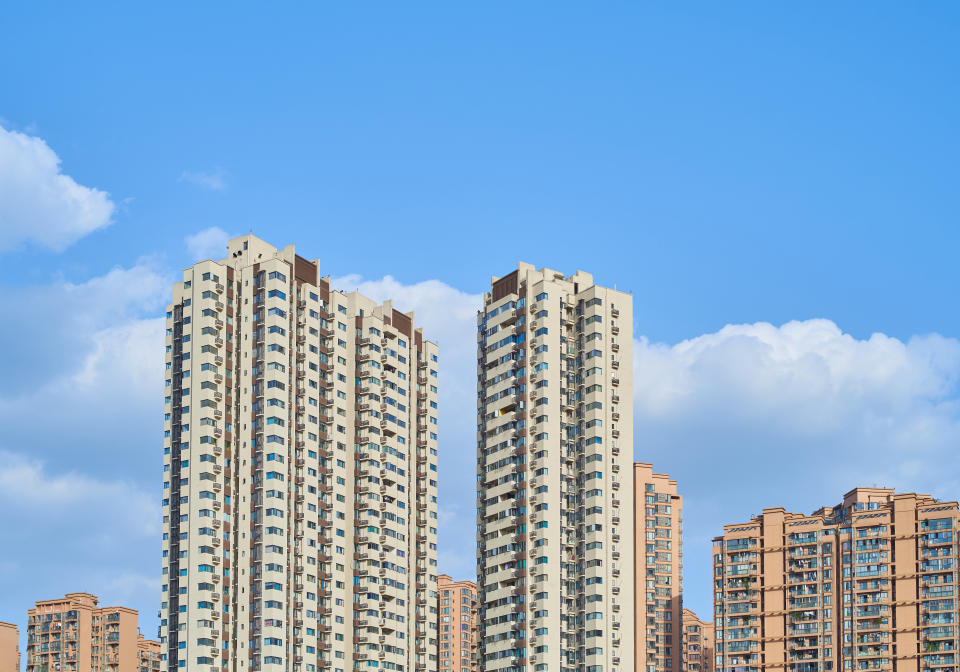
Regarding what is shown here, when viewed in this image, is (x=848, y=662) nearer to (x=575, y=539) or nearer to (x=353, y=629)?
(x=575, y=539)

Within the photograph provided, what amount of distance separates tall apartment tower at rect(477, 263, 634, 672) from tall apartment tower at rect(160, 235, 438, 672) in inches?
341

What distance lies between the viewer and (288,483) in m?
149

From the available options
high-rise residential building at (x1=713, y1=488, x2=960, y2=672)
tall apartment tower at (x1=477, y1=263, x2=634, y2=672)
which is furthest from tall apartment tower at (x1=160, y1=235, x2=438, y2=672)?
high-rise residential building at (x1=713, y1=488, x2=960, y2=672)

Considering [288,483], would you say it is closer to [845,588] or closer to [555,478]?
[555,478]

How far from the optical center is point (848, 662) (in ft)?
616

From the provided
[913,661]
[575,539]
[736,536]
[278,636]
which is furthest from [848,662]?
[278,636]

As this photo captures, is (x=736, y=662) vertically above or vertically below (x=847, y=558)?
below

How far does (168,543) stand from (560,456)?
122 ft

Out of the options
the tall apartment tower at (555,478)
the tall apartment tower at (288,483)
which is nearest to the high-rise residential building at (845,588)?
the tall apartment tower at (555,478)

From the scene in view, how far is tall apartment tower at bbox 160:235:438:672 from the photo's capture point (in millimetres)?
143750

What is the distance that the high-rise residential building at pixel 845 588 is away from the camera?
182625 millimetres

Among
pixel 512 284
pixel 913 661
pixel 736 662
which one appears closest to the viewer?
pixel 512 284

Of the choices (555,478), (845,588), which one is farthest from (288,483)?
(845,588)

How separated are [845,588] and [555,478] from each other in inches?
2099
